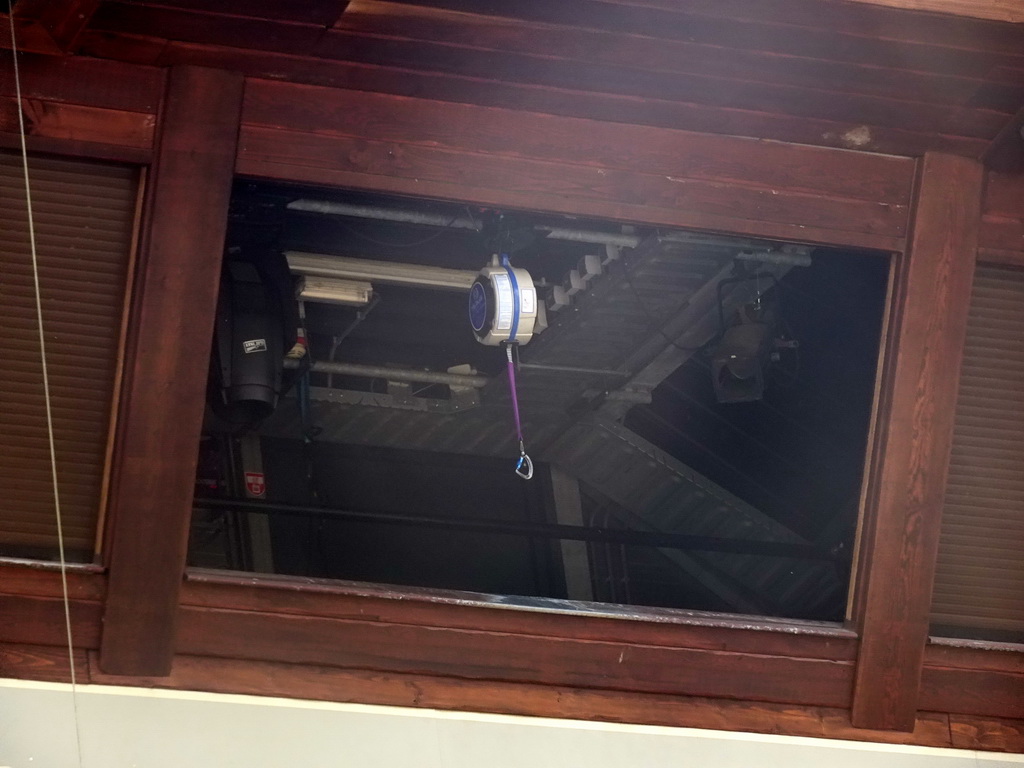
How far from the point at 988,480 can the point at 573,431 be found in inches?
141

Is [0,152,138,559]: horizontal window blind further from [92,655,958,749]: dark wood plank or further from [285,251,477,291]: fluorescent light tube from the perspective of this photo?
[285,251,477,291]: fluorescent light tube

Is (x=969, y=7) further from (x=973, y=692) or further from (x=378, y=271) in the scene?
(x=378, y=271)

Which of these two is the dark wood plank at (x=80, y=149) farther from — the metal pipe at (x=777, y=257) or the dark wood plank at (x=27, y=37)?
the metal pipe at (x=777, y=257)

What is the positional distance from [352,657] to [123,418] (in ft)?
3.73

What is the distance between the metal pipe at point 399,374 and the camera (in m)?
7.23

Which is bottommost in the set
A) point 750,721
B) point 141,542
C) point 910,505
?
point 750,721

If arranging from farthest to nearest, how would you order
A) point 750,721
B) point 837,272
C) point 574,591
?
point 574,591 → point 837,272 → point 750,721

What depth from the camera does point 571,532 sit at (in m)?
7.32

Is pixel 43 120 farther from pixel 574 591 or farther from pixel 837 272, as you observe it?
pixel 574 591

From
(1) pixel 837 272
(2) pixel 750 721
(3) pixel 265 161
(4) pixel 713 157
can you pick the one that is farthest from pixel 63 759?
(1) pixel 837 272

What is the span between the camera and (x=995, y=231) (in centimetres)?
427

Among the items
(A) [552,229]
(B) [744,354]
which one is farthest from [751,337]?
(A) [552,229]

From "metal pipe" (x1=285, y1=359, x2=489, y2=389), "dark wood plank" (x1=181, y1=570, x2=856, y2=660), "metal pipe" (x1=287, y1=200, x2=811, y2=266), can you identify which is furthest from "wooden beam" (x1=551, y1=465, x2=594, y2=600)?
"dark wood plank" (x1=181, y1=570, x2=856, y2=660)

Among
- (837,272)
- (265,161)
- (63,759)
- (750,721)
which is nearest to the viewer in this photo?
(63,759)
